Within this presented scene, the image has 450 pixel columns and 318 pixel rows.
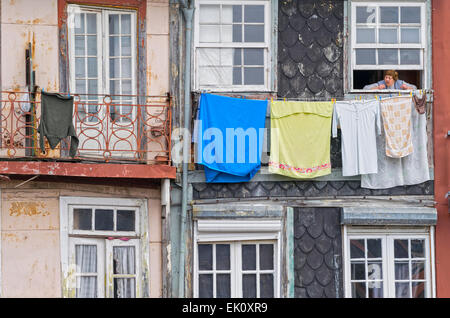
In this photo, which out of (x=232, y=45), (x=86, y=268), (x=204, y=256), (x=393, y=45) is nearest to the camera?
(x=86, y=268)

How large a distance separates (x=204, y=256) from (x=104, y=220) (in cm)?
161

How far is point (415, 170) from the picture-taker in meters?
17.9

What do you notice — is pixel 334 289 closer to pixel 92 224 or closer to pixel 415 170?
pixel 415 170

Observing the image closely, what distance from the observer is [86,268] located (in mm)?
17547

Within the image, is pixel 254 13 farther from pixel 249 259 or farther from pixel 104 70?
pixel 249 259

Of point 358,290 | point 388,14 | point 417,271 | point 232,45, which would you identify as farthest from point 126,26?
point 417,271

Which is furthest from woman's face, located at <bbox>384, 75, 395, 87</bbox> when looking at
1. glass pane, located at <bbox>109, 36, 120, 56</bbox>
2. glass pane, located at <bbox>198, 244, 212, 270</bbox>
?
glass pane, located at <bbox>109, 36, 120, 56</bbox>

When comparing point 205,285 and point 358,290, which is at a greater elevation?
point 205,285

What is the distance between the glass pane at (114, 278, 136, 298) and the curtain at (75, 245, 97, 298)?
1.08ft

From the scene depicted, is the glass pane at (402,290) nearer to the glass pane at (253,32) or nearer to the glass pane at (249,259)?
the glass pane at (249,259)

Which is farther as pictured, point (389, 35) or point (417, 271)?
point (389, 35)

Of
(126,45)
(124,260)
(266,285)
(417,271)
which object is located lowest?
(266,285)

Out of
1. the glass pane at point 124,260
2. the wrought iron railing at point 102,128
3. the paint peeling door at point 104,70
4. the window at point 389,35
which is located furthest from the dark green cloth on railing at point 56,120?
the window at point 389,35
